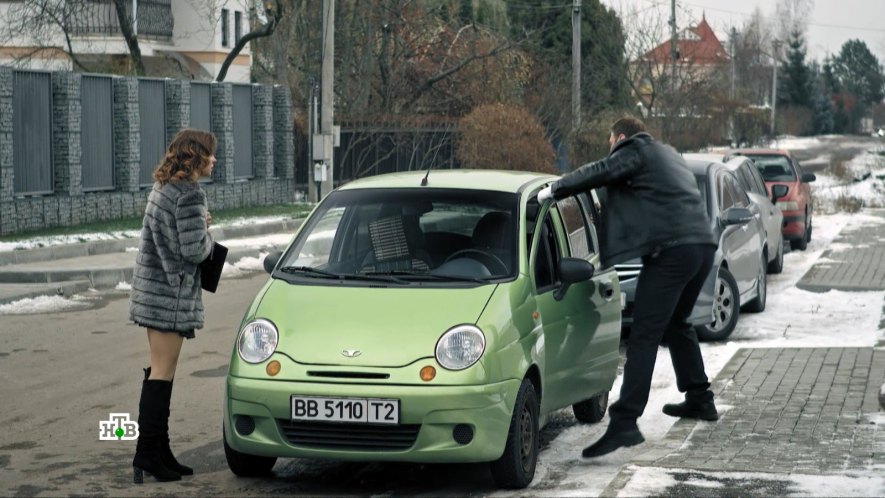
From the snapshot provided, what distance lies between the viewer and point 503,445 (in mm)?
6656

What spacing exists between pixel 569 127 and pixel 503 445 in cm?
3245

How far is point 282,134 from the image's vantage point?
33094 mm

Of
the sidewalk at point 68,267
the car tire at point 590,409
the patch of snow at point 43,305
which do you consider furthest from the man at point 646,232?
the sidewalk at point 68,267

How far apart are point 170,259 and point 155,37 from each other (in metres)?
42.3

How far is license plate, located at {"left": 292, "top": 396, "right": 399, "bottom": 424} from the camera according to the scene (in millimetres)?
6453

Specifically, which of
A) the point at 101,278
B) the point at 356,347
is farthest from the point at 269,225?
the point at 356,347

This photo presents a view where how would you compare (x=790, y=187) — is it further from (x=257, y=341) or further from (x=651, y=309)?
(x=257, y=341)

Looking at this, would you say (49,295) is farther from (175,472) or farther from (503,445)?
(503,445)

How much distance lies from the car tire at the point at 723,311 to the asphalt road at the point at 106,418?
394 centimetres

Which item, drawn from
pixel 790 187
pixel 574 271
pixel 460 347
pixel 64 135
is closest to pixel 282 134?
pixel 64 135

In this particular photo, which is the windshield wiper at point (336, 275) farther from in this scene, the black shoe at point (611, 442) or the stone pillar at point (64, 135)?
the stone pillar at point (64, 135)

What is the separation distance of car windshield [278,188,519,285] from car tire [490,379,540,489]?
0.74 meters

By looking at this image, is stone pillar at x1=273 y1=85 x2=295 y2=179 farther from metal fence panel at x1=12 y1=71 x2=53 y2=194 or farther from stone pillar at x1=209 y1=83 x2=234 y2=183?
metal fence panel at x1=12 y1=71 x2=53 y2=194

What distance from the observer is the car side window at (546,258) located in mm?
7504
